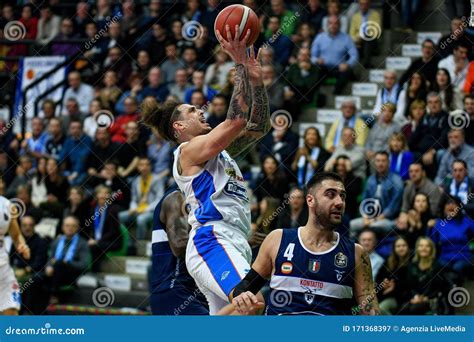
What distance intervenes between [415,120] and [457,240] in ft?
5.32

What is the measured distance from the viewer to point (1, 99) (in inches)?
630

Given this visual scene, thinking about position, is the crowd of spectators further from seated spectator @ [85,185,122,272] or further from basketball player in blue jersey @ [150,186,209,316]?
basketball player in blue jersey @ [150,186,209,316]

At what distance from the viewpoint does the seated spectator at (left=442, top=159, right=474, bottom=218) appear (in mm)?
11305

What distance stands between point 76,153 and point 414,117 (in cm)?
431

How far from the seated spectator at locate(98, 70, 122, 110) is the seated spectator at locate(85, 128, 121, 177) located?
0.60 metres

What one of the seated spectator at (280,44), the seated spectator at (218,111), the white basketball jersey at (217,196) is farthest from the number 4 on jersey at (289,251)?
the seated spectator at (280,44)

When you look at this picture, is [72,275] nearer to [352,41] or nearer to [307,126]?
[307,126]

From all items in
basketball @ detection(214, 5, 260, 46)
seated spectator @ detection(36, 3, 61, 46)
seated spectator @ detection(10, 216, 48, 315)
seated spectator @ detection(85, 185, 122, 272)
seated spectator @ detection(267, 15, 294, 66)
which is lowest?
seated spectator @ detection(10, 216, 48, 315)

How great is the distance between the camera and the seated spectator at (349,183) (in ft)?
38.9

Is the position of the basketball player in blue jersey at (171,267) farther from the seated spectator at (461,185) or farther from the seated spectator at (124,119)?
the seated spectator at (124,119)

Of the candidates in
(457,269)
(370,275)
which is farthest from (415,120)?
(370,275)

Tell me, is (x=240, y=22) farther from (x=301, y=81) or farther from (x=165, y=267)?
(x=301, y=81)

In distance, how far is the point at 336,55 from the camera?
13273 millimetres

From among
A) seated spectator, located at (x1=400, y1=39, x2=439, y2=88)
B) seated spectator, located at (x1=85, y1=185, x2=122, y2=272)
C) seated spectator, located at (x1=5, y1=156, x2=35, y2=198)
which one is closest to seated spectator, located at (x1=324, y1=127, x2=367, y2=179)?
seated spectator, located at (x1=400, y1=39, x2=439, y2=88)
